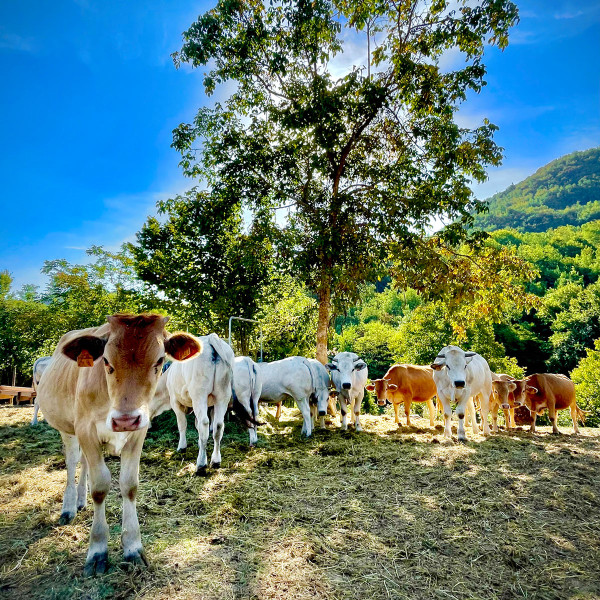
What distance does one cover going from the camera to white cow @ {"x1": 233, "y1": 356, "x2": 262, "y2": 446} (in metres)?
8.29

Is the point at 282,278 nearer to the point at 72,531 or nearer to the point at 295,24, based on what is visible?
the point at 295,24

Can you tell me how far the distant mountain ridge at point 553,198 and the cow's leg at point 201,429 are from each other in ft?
264

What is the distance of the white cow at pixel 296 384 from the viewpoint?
31.8ft

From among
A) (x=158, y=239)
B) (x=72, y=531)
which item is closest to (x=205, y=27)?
(x=158, y=239)

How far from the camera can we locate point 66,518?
4.20 m

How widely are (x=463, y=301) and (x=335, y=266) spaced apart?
4.37 m

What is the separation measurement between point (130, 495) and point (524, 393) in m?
10.5

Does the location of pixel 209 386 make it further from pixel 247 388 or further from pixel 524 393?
pixel 524 393

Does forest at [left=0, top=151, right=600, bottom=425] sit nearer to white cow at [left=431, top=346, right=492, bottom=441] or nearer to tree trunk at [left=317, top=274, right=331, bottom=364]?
tree trunk at [left=317, top=274, right=331, bottom=364]

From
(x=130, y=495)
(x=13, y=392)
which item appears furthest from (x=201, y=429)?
(x=13, y=392)

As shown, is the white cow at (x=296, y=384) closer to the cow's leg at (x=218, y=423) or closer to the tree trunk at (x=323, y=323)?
the tree trunk at (x=323, y=323)

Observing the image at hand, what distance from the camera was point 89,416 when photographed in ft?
11.0

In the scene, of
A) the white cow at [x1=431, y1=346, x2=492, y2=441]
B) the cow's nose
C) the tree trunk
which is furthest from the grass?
the tree trunk

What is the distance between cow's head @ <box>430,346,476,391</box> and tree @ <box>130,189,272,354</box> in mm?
7178
